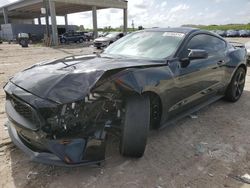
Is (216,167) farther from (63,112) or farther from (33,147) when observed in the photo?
(33,147)

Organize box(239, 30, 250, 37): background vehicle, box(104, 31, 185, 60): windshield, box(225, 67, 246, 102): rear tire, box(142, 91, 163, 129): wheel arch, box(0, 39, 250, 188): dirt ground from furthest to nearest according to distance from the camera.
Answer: box(239, 30, 250, 37): background vehicle, box(225, 67, 246, 102): rear tire, box(104, 31, 185, 60): windshield, box(142, 91, 163, 129): wheel arch, box(0, 39, 250, 188): dirt ground

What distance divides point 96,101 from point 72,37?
1231 inches

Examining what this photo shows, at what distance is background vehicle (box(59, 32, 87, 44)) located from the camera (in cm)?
3132

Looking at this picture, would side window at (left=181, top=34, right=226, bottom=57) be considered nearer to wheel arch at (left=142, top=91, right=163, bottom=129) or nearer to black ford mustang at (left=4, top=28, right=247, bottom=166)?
black ford mustang at (left=4, top=28, right=247, bottom=166)

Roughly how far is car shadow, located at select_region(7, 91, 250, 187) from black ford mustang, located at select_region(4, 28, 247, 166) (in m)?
0.24

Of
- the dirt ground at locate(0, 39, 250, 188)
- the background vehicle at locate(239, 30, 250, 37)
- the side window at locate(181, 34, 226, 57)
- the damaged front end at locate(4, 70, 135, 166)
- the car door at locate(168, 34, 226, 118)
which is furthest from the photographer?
the background vehicle at locate(239, 30, 250, 37)

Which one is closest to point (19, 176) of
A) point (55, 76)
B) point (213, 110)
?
point (55, 76)

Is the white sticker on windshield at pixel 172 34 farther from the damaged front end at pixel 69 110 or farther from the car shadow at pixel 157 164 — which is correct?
the car shadow at pixel 157 164

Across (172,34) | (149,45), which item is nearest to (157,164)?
(149,45)

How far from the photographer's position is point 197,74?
3.88 m

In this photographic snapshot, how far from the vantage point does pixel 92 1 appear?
30.2m

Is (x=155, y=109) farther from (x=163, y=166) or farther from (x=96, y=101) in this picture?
(x=96, y=101)

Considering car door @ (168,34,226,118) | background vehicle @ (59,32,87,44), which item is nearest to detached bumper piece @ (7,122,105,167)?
car door @ (168,34,226,118)

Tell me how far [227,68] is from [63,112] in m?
3.60
